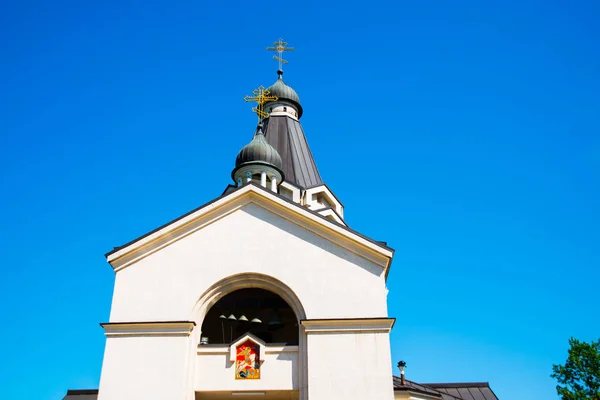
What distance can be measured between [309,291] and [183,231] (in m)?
3.42

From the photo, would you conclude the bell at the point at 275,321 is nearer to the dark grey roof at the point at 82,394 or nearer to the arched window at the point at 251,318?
the arched window at the point at 251,318

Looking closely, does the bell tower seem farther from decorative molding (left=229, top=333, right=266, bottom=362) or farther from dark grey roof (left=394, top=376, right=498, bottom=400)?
dark grey roof (left=394, top=376, right=498, bottom=400)

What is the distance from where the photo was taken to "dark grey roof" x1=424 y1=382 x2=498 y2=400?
2064 cm

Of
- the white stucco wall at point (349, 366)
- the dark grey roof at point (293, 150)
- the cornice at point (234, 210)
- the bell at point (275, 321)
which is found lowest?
the white stucco wall at point (349, 366)

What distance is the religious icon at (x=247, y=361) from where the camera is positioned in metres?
14.7

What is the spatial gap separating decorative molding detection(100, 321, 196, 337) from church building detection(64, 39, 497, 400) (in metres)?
0.02

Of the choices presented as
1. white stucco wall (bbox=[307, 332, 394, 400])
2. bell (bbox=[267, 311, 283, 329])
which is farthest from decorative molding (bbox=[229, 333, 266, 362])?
bell (bbox=[267, 311, 283, 329])

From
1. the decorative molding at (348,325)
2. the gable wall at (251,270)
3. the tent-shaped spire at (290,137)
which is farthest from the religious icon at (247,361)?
the tent-shaped spire at (290,137)

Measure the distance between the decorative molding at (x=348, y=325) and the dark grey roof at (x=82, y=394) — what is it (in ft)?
23.8

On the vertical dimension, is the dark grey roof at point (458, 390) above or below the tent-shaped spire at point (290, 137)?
below

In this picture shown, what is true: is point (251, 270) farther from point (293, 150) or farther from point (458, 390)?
point (293, 150)

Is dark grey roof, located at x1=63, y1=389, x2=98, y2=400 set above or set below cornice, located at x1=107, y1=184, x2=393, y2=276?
below

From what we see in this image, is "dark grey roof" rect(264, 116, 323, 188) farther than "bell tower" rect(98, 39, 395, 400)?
Yes

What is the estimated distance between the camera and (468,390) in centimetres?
2105
